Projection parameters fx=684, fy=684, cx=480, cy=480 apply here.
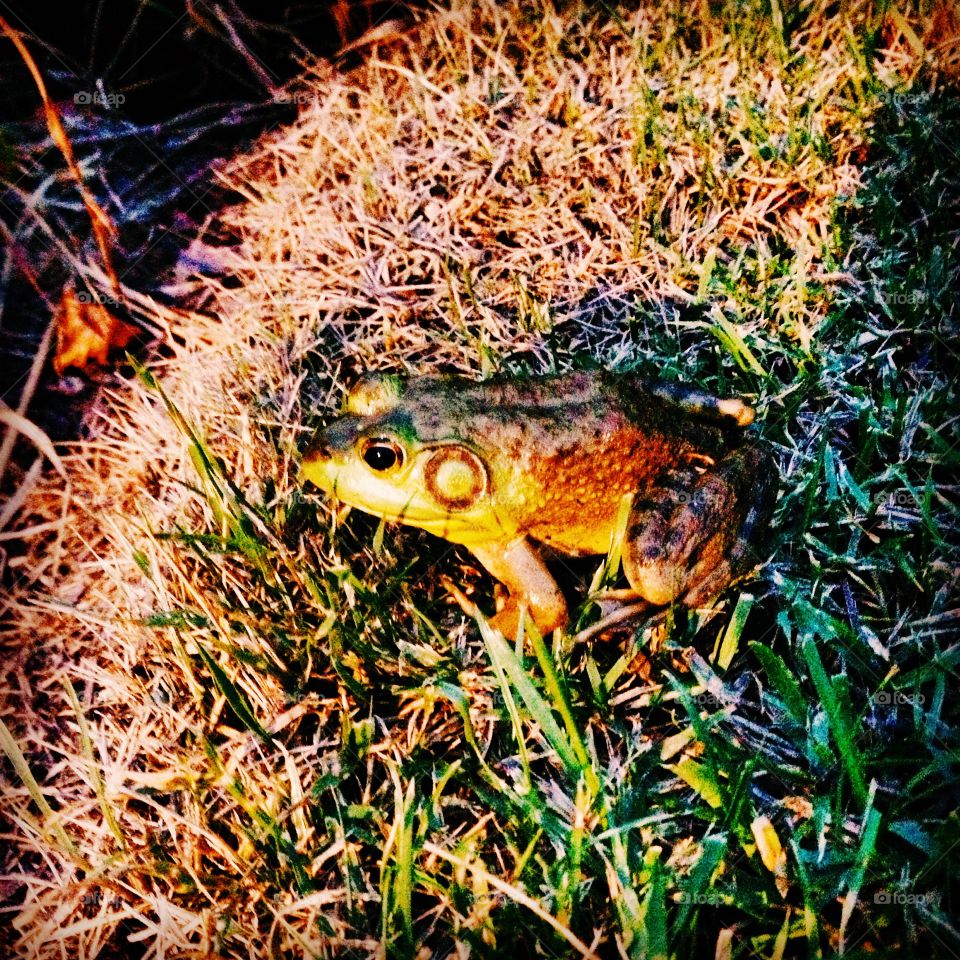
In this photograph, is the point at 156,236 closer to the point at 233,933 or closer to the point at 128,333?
the point at 128,333

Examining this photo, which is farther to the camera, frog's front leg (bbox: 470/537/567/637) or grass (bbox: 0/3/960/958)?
frog's front leg (bbox: 470/537/567/637)

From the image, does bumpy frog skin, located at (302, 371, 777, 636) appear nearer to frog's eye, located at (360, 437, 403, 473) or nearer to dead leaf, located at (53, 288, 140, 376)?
frog's eye, located at (360, 437, 403, 473)

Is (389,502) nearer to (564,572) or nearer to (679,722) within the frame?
(564,572)

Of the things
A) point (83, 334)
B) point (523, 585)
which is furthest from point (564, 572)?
point (83, 334)

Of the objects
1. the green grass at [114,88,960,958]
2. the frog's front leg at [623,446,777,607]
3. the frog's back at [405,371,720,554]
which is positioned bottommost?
the green grass at [114,88,960,958]

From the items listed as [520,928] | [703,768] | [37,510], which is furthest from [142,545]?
[703,768]

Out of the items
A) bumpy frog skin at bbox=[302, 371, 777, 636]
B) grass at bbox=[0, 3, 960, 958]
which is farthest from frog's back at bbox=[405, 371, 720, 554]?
grass at bbox=[0, 3, 960, 958]

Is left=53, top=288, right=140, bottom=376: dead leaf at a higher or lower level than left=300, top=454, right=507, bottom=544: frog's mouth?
higher

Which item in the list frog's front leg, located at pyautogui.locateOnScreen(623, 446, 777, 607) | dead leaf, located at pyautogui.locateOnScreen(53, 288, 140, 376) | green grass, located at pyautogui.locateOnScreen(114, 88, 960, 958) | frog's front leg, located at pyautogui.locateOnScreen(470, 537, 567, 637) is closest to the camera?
green grass, located at pyautogui.locateOnScreen(114, 88, 960, 958)

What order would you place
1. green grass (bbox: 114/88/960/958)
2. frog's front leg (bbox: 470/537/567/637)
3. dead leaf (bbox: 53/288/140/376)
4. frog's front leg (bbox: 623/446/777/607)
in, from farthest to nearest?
dead leaf (bbox: 53/288/140/376) < frog's front leg (bbox: 470/537/567/637) < frog's front leg (bbox: 623/446/777/607) < green grass (bbox: 114/88/960/958)
